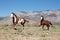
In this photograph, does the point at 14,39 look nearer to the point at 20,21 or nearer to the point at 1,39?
the point at 1,39

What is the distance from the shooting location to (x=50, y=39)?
15.9m

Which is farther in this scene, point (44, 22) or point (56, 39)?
point (44, 22)

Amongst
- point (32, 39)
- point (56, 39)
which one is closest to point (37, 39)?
point (32, 39)

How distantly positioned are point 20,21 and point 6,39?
33.5 feet

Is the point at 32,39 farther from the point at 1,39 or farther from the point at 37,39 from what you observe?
the point at 1,39

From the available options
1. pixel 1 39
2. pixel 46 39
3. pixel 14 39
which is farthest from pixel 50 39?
pixel 1 39

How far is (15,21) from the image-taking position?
24953mm

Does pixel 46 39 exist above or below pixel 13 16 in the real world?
below

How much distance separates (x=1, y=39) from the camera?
15.3 metres

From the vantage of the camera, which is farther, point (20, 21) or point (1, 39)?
point (20, 21)

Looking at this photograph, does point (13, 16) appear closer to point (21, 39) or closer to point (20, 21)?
point (20, 21)

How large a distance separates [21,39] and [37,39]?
4.24 ft

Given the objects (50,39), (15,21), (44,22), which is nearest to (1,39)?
(50,39)

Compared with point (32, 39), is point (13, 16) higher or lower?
higher
